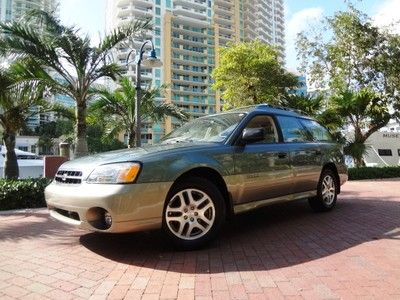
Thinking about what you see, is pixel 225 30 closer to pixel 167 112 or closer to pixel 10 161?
pixel 167 112

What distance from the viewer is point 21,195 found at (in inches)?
315

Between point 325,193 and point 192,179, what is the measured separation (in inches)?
121

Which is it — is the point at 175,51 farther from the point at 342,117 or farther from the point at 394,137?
the point at 342,117

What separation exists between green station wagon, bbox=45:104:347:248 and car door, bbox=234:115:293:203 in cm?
1

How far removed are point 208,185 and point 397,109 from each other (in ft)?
60.7

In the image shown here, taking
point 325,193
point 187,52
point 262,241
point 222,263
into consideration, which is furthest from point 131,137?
point 187,52

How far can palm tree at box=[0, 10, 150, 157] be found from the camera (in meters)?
10.2

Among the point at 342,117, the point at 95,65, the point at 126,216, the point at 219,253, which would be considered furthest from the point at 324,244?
the point at 342,117

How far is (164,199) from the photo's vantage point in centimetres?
404

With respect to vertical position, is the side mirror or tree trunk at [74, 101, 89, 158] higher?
tree trunk at [74, 101, 89, 158]

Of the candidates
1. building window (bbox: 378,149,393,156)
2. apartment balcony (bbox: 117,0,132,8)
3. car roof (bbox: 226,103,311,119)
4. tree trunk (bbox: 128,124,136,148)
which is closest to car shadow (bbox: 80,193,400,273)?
car roof (bbox: 226,103,311,119)

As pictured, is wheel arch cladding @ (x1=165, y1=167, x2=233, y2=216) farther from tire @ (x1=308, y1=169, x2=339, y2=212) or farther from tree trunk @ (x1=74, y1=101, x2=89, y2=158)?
tree trunk @ (x1=74, y1=101, x2=89, y2=158)

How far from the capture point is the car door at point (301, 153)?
224 inches

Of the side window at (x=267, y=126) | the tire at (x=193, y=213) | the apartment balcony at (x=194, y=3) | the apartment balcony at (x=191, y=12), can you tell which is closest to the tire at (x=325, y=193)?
the side window at (x=267, y=126)
